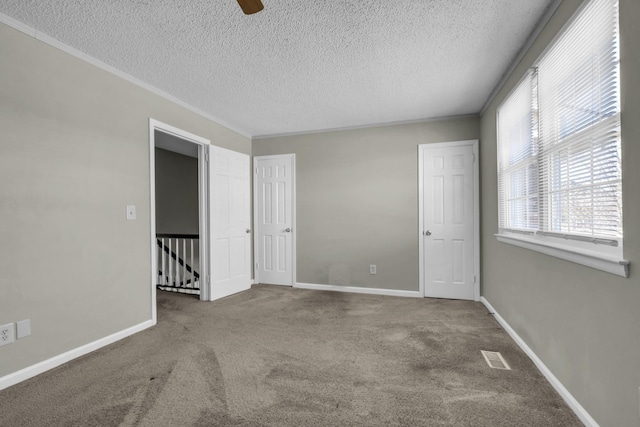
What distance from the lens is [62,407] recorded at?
176cm

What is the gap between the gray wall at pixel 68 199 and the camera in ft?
6.65

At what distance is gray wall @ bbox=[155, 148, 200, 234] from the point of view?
20.1ft

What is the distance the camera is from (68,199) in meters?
2.34

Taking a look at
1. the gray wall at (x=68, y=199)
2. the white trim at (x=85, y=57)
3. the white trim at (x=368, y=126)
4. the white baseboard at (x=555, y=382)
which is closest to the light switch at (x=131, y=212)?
the gray wall at (x=68, y=199)

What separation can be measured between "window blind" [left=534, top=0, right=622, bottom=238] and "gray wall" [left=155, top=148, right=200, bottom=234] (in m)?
5.77

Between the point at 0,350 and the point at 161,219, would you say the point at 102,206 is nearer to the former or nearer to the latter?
the point at 0,350

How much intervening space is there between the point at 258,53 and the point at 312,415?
258 cm

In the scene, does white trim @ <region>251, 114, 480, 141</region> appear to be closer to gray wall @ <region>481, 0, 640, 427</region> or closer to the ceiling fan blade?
gray wall @ <region>481, 0, 640, 427</region>

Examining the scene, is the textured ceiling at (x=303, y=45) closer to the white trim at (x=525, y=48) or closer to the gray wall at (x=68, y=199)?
the white trim at (x=525, y=48)

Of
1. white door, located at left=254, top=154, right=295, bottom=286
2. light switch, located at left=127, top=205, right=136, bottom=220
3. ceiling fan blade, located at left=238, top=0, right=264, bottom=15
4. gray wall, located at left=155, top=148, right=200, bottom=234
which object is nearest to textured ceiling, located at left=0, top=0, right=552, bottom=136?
ceiling fan blade, located at left=238, top=0, right=264, bottom=15

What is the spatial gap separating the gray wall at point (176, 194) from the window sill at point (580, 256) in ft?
18.4

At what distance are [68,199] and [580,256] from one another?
3397 mm

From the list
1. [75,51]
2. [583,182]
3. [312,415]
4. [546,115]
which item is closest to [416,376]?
[312,415]

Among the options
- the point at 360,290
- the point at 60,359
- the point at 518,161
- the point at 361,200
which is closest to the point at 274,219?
the point at 361,200
